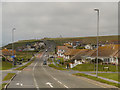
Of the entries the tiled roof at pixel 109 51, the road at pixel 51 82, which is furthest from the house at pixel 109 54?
the road at pixel 51 82

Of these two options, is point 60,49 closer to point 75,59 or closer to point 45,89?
point 75,59

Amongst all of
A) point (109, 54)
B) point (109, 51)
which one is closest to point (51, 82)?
point (109, 54)

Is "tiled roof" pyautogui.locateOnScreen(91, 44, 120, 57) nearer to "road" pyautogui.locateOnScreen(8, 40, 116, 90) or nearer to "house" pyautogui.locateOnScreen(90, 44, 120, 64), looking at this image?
"house" pyautogui.locateOnScreen(90, 44, 120, 64)

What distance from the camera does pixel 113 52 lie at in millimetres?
64250

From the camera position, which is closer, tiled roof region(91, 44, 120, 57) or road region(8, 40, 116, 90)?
road region(8, 40, 116, 90)

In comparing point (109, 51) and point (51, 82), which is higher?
point (109, 51)

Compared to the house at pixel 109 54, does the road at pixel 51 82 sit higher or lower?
lower

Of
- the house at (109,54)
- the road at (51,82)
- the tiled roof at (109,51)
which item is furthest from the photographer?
the tiled roof at (109,51)

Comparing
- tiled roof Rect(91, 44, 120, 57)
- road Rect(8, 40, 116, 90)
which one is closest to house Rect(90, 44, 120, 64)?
tiled roof Rect(91, 44, 120, 57)

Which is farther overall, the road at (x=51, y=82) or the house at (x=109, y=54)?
the house at (x=109, y=54)

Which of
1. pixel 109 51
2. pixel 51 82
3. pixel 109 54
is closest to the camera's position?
pixel 51 82

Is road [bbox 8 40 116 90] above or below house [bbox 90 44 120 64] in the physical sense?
below

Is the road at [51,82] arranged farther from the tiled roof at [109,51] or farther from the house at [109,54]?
the tiled roof at [109,51]

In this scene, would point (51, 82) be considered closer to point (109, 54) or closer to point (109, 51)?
point (109, 54)
